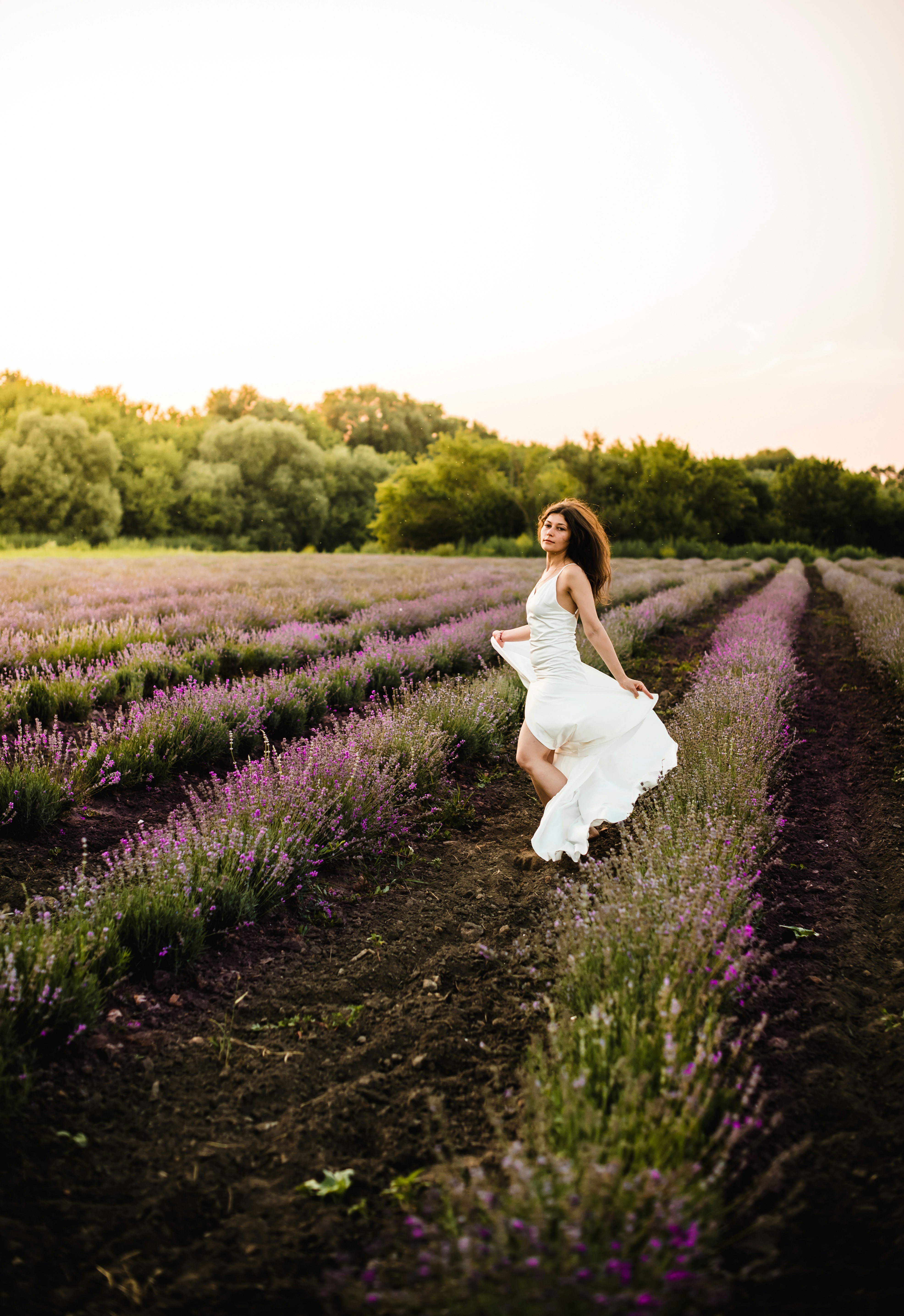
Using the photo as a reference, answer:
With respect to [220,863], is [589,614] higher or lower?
higher

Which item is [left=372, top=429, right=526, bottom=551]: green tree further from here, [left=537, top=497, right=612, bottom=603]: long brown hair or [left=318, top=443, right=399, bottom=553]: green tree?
[left=537, top=497, right=612, bottom=603]: long brown hair

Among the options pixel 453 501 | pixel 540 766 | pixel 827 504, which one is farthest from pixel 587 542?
pixel 827 504

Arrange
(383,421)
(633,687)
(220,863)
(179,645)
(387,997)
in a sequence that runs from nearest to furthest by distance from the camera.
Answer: (387,997)
(220,863)
(633,687)
(179,645)
(383,421)

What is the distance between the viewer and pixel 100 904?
271 centimetres

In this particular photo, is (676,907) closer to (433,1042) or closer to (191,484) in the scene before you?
(433,1042)

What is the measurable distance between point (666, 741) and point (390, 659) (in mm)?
3649

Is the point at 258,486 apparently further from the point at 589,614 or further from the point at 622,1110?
the point at 622,1110

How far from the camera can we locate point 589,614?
3871 mm

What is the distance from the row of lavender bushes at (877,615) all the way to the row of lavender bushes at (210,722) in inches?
122

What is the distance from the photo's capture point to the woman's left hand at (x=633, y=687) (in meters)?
4.02

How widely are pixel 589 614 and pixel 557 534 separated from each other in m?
0.51

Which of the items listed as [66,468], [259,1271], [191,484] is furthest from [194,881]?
[191,484]

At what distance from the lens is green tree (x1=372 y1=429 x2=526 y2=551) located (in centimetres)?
4591

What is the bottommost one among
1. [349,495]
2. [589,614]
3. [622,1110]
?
[622,1110]
